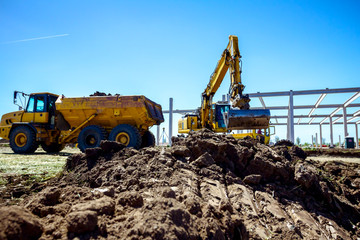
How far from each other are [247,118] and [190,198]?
23.7 feet

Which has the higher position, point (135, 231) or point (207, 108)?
point (207, 108)

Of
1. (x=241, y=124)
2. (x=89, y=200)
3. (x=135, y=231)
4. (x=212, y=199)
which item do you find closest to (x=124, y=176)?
(x=89, y=200)

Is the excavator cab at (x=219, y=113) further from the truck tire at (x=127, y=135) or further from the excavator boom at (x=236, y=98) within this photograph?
the truck tire at (x=127, y=135)

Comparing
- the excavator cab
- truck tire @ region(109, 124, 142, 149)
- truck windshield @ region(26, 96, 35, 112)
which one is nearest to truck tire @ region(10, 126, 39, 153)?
truck windshield @ region(26, 96, 35, 112)

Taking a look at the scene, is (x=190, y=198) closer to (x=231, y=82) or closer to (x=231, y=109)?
(x=231, y=109)

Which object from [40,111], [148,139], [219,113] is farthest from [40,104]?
[219,113]

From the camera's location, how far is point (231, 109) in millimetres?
9039

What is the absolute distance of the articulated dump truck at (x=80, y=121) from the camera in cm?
923

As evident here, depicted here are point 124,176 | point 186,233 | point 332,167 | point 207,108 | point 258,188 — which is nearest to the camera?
point 186,233

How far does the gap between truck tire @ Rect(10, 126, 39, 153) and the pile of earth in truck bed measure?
7352mm

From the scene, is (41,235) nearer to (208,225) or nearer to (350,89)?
(208,225)

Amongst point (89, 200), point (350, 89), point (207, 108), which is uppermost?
point (350, 89)

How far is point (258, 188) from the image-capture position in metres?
3.78

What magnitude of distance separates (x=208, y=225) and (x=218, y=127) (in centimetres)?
1039
